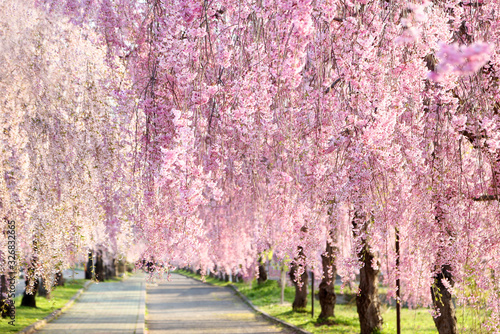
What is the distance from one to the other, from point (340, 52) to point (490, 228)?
10.9ft

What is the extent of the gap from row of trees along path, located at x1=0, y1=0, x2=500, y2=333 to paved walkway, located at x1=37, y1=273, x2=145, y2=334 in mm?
8381

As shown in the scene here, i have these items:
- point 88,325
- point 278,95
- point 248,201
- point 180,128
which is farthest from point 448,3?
point 88,325

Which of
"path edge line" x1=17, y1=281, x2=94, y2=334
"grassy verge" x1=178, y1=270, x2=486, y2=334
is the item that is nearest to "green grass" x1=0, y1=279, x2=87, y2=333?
"path edge line" x1=17, y1=281, x2=94, y2=334

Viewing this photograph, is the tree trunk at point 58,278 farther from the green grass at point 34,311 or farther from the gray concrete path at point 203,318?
the gray concrete path at point 203,318

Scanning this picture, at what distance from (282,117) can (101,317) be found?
1771cm

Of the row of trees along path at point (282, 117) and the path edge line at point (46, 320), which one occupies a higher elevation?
the row of trees along path at point (282, 117)

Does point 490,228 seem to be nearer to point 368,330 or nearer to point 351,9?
point 351,9

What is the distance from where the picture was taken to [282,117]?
620 cm

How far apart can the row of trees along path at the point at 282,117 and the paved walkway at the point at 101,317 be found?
27.5 feet

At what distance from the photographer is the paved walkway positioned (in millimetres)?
17422

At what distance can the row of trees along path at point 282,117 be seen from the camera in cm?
544

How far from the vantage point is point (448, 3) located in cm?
618

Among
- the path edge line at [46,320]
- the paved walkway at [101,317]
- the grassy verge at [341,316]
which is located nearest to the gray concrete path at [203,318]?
the paved walkway at [101,317]

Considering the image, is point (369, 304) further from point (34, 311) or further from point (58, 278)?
point (34, 311)
